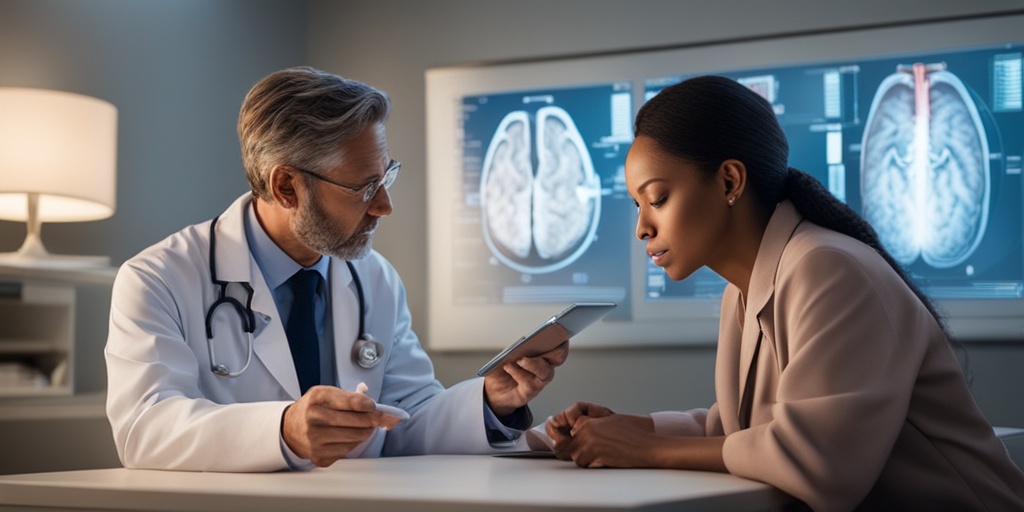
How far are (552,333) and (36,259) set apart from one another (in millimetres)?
1531

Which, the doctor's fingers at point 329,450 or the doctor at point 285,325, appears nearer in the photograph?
the doctor's fingers at point 329,450

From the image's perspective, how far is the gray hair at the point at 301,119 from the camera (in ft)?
6.29

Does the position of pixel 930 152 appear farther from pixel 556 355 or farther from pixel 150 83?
pixel 150 83

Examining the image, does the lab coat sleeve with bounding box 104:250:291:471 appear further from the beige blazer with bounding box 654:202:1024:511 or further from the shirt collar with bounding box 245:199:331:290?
the beige blazer with bounding box 654:202:1024:511

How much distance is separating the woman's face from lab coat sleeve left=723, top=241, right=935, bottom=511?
0.62 feet

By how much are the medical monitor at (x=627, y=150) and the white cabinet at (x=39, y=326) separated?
1324mm

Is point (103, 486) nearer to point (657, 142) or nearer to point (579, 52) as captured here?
point (657, 142)

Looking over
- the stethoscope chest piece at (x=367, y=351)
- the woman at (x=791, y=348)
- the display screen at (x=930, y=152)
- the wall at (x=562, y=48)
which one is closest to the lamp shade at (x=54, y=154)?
the stethoscope chest piece at (x=367, y=351)

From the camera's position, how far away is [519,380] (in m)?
1.74

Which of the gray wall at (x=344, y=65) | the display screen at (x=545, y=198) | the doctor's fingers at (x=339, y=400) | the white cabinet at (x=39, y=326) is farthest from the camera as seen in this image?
the display screen at (x=545, y=198)

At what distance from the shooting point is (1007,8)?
304cm

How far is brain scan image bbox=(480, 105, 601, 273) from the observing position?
347cm

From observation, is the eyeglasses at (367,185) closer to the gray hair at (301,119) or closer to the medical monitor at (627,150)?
the gray hair at (301,119)

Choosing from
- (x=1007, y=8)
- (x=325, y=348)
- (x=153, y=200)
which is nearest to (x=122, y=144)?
(x=153, y=200)
